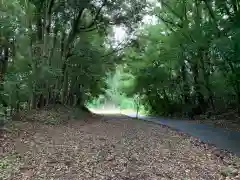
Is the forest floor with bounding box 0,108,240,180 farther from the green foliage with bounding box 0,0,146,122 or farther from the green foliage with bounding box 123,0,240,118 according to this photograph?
the green foliage with bounding box 123,0,240,118

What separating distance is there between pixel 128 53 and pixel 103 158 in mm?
17502

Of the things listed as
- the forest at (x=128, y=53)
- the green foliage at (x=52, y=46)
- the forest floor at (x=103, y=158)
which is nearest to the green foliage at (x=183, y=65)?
the forest at (x=128, y=53)

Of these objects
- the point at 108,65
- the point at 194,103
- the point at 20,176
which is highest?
the point at 108,65

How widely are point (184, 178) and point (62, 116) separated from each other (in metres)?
9.32

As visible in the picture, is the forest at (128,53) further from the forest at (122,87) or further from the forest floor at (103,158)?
the forest floor at (103,158)

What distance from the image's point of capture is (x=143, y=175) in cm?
650

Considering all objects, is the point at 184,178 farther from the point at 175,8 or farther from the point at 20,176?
the point at 175,8

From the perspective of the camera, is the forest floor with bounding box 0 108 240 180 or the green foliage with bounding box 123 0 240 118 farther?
the green foliage with bounding box 123 0 240 118

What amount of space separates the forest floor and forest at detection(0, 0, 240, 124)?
2897mm

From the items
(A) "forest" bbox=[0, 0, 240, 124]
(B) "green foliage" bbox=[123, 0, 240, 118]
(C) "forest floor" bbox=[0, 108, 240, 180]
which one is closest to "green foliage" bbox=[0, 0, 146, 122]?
(A) "forest" bbox=[0, 0, 240, 124]

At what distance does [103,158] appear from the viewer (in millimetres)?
7605

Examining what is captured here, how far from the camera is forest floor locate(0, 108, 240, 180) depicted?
21.1ft

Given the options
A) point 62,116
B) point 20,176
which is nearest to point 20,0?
point 62,116

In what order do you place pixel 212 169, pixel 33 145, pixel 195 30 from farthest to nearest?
pixel 195 30, pixel 33 145, pixel 212 169
